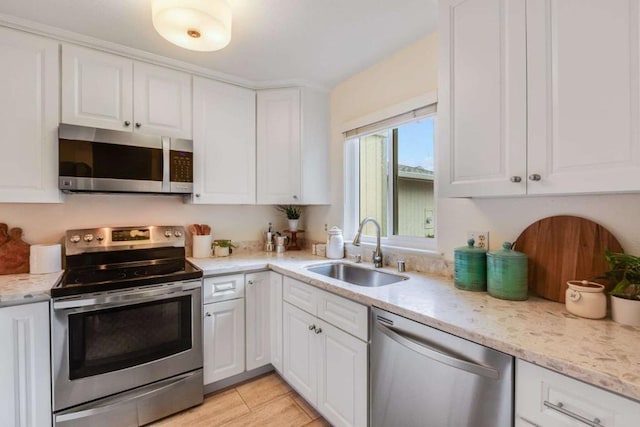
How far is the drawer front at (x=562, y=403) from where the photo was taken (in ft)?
2.32

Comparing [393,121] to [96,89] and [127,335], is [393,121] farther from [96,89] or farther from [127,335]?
[127,335]

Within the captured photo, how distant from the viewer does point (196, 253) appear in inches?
92.5

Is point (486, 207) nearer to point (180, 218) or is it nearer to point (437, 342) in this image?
point (437, 342)

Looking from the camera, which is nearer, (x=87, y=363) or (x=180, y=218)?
(x=87, y=363)

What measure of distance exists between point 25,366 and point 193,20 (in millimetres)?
1830

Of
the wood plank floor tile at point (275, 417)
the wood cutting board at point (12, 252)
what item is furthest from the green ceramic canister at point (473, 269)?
the wood cutting board at point (12, 252)

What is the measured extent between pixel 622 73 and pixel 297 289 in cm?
172

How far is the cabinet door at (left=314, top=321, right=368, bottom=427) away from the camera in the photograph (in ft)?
4.61

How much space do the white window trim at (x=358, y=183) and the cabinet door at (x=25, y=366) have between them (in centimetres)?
198

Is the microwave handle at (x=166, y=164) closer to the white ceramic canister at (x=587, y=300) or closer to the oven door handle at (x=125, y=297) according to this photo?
the oven door handle at (x=125, y=297)

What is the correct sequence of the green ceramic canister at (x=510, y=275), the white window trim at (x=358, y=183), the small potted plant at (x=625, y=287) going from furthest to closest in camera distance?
the white window trim at (x=358, y=183)
the green ceramic canister at (x=510, y=275)
the small potted plant at (x=625, y=287)

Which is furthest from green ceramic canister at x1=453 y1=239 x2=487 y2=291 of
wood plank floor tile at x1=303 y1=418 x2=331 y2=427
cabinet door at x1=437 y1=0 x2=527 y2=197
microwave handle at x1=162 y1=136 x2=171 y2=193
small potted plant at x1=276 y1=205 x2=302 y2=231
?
microwave handle at x1=162 y1=136 x2=171 y2=193

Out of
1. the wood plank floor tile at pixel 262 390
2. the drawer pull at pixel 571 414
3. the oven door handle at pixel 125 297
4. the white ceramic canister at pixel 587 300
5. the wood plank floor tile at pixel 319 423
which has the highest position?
the white ceramic canister at pixel 587 300

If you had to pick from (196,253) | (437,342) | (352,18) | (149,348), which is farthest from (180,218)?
(437,342)
